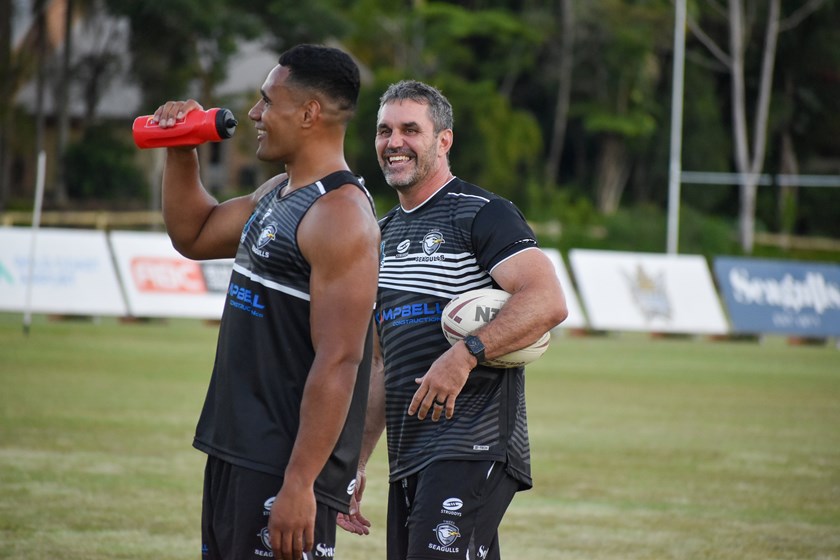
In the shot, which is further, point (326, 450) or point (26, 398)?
point (26, 398)

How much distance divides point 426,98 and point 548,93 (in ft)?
177

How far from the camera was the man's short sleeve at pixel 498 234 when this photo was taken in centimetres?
525

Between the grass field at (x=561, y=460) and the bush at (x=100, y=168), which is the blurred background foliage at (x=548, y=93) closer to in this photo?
the bush at (x=100, y=168)

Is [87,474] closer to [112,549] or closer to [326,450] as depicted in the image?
[112,549]

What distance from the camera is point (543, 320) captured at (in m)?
5.16

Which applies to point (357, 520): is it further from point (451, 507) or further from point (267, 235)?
point (267, 235)

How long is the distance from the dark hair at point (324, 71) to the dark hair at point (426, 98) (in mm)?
1260

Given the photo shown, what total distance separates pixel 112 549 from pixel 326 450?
13.3 feet

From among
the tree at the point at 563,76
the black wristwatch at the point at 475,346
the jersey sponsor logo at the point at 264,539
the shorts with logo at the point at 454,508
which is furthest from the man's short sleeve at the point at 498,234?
the tree at the point at 563,76

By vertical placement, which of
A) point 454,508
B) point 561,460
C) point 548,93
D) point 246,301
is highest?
point 548,93

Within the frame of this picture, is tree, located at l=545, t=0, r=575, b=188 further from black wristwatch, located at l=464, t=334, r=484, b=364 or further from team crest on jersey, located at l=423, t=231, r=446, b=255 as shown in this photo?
black wristwatch, located at l=464, t=334, r=484, b=364

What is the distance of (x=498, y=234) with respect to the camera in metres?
5.27

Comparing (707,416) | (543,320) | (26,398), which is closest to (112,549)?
(543,320)

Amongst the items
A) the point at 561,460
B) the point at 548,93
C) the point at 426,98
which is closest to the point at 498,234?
the point at 426,98
